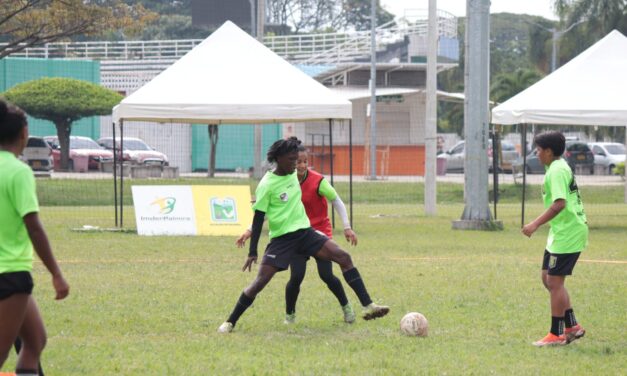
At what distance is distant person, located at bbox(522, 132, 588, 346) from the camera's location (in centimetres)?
885

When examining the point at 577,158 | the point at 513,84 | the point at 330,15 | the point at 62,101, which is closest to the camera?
the point at 62,101

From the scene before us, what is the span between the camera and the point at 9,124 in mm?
6129

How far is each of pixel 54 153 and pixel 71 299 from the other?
3179 cm

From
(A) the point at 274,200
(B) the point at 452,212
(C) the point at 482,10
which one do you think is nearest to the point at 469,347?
(A) the point at 274,200

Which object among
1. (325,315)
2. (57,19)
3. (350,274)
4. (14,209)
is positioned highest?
(57,19)

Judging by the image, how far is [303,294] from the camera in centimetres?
1217

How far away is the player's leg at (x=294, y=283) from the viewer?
9820 mm

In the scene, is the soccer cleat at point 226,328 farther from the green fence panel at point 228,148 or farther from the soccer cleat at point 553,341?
the green fence panel at point 228,148

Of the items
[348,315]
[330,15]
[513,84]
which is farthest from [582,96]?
[330,15]

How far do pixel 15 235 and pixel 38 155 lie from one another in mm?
34032

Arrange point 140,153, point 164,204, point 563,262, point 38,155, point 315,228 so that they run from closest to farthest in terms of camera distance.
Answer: point 563,262, point 315,228, point 164,204, point 38,155, point 140,153

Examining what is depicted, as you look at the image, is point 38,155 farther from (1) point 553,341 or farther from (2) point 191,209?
(1) point 553,341

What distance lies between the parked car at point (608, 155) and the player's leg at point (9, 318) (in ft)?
142

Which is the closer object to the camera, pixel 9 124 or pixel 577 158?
pixel 9 124
